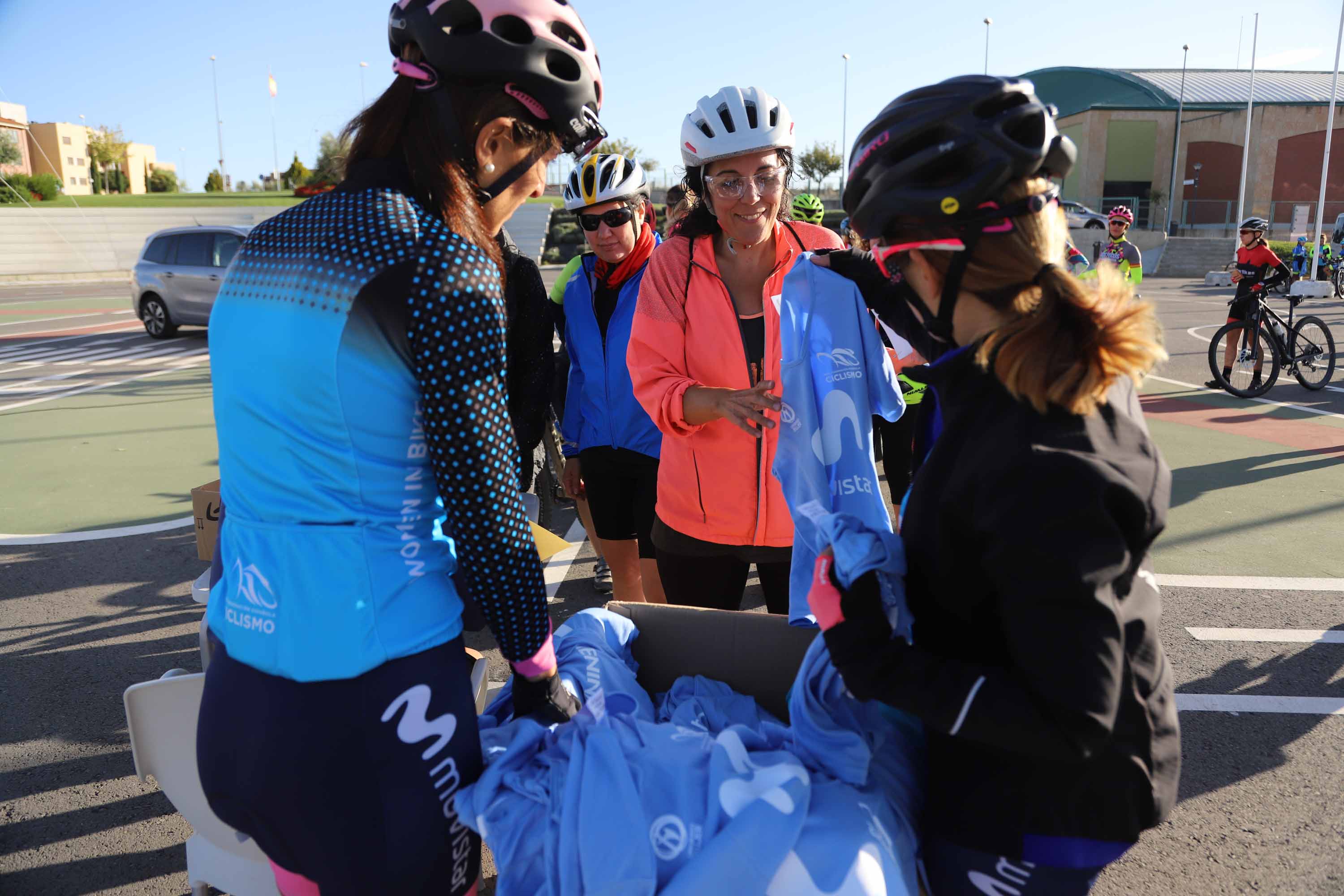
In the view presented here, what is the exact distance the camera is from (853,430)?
2.49 m

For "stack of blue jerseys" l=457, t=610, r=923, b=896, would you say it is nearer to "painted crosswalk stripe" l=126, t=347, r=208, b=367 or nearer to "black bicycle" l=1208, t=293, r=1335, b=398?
"black bicycle" l=1208, t=293, r=1335, b=398

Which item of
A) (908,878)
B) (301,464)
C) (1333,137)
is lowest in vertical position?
(908,878)

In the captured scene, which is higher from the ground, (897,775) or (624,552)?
(897,775)

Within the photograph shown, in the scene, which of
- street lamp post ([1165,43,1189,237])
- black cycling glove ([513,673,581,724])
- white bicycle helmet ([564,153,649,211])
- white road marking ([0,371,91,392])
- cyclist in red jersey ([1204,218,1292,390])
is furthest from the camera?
street lamp post ([1165,43,1189,237])

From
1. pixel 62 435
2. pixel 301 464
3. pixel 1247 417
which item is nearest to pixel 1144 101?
pixel 1247 417

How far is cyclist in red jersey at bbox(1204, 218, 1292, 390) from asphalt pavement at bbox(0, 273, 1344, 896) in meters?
1.52

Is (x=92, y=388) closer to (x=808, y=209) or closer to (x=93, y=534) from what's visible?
(x=93, y=534)

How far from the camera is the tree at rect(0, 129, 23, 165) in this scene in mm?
58625

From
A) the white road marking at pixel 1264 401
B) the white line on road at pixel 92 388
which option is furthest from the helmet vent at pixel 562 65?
the white line on road at pixel 92 388

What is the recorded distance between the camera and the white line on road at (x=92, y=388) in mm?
10273

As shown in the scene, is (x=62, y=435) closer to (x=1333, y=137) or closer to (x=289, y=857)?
(x=289, y=857)

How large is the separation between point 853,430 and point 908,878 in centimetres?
127

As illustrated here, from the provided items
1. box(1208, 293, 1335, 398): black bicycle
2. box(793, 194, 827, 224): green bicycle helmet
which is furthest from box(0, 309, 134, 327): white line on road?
box(1208, 293, 1335, 398): black bicycle

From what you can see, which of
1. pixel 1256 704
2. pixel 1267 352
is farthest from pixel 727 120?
pixel 1267 352
